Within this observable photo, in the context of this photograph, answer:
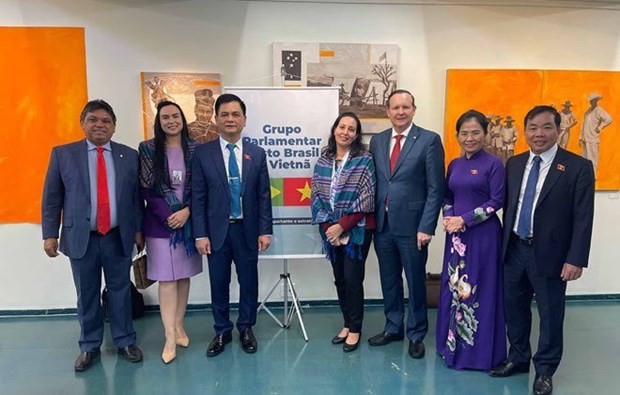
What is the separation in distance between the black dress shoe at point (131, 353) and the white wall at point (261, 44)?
88cm

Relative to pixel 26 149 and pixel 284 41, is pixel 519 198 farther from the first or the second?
pixel 26 149

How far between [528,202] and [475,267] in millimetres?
525

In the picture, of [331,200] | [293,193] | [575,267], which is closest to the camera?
[575,267]

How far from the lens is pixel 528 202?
245cm

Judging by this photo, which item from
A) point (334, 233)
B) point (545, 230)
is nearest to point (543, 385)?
point (545, 230)

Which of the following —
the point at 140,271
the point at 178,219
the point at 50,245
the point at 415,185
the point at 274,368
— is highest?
the point at 415,185

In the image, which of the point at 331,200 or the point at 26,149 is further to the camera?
the point at 26,149

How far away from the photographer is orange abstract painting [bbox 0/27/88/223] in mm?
3463

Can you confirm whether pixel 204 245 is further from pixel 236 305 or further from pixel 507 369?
pixel 507 369

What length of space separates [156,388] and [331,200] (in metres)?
1.63

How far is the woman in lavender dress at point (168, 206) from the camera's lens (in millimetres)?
2789

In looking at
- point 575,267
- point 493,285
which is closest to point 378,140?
point 493,285

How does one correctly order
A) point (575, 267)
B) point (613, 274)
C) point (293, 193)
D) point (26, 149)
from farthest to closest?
1. point (613, 274)
2. point (26, 149)
3. point (293, 193)
4. point (575, 267)

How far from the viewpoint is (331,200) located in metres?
2.93
